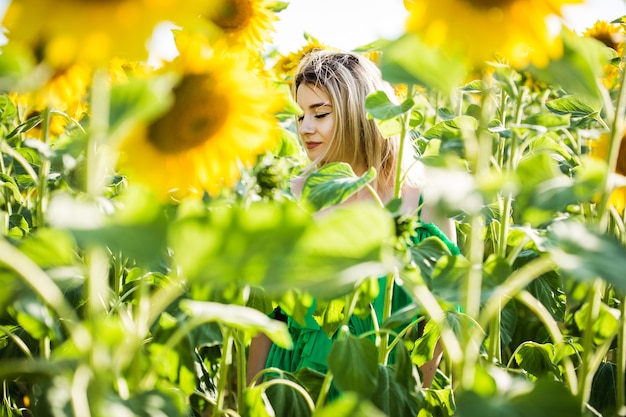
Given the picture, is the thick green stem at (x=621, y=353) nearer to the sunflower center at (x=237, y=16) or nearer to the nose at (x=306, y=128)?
the sunflower center at (x=237, y=16)

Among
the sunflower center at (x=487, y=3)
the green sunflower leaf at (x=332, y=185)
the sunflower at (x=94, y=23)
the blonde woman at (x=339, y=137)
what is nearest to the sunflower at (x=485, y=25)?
the sunflower center at (x=487, y=3)

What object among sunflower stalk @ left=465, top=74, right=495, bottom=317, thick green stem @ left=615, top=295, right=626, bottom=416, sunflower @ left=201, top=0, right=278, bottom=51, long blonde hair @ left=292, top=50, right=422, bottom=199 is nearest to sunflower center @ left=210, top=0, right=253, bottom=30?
sunflower @ left=201, top=0, right=278, bottom=51

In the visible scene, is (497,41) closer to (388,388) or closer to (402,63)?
(402,63)

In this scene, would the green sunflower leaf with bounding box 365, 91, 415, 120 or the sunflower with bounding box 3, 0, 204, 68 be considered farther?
the green sunflower leaf with bounding box 365, 91, 415, 120

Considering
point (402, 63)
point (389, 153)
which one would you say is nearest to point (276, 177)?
point (402, 63)

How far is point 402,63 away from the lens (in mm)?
624

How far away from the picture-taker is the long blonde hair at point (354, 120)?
1.72 meters

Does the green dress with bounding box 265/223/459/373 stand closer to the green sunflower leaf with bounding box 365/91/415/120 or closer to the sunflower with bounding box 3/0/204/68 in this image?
the green sunflower leaf with bounding box 365/91/415/120

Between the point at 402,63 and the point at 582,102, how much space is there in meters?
0.56

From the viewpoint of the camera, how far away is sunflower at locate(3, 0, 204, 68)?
19.6 inches

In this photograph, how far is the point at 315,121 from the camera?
1759 mm

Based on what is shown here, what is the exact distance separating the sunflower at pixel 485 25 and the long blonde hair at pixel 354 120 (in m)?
1.11

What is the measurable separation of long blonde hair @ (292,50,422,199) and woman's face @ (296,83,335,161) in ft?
0.06

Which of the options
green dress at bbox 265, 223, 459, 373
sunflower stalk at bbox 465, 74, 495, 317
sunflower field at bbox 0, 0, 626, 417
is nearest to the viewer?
sunflower field at bbox 0, 0, 626, 417
